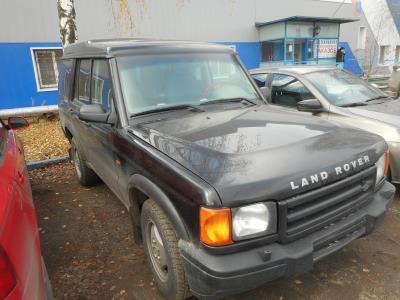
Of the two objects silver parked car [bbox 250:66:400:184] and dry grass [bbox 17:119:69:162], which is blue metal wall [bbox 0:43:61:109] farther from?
silver parked car [bbox 250:66:400:184]

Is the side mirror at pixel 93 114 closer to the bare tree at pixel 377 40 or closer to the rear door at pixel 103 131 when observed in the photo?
the rear door at pixel 103 131

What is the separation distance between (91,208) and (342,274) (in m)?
3.06

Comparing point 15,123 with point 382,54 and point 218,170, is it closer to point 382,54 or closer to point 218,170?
point 218,170

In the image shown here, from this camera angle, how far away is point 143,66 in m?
3.09

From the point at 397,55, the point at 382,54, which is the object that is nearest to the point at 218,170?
the point at 382,54

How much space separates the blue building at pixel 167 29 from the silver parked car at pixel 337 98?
594 centimetres

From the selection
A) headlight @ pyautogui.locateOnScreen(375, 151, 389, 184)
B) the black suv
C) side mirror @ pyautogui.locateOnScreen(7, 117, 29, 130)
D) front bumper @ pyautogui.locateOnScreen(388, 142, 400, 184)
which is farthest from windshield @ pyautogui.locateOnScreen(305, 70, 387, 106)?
side mirror @ pyautogui.locateOnScreen(7, 117, 29, 130)

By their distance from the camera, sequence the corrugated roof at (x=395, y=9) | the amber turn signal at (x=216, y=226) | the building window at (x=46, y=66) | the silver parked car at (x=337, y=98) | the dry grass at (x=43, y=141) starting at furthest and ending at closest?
the corrugated roof at (x=395, y=9) < the building window at (x=46, y=66) < the dry grass at (x=43, y=141) < the silver parked car at (x=337, y=98) < the amber turn signal at (x=216, y=226)

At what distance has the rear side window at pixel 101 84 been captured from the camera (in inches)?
124

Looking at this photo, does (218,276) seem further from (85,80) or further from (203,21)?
(203,21)

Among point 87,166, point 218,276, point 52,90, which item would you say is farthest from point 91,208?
point 52,90

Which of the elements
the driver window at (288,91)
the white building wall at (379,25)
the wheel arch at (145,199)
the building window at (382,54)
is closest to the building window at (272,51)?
the white building wall at (379,25)

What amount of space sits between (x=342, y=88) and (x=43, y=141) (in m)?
6.39

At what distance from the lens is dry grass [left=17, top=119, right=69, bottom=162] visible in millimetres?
6801
